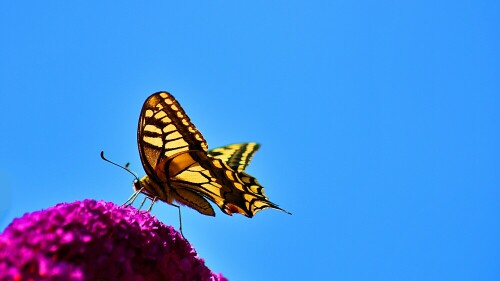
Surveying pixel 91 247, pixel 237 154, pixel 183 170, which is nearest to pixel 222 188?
pixel 183 170

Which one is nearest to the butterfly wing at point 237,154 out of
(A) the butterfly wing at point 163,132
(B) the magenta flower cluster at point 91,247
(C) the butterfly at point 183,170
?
(C) the butterfly at point 183,170

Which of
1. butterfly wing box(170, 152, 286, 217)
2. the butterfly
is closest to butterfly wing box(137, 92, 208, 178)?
the butterfly

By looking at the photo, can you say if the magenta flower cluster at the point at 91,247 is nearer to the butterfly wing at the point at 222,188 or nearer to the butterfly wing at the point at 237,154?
the butterfly wing at the point at 222,188

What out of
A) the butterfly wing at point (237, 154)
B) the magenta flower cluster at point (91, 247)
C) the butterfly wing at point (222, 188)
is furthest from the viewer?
the butterfly wing at point (237, 154)

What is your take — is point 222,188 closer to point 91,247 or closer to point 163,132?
point 163,132

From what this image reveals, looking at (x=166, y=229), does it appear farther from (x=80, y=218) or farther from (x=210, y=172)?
(x=210, y=172)
